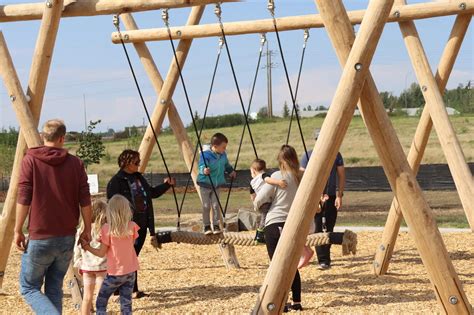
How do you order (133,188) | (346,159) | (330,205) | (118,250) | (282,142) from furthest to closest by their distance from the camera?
(282,142), (346,159), (330,205), (133,188), (118,250)

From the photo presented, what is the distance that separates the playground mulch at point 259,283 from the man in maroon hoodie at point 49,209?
1.65 metres

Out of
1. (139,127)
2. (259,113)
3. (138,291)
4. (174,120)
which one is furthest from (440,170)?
(259,113)

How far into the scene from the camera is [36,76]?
22.6 feet

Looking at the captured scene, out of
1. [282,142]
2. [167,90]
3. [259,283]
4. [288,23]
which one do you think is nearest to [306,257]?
[259,283]

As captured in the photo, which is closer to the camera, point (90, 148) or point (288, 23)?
point (288, 23)

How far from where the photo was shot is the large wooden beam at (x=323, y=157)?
532 centimetres

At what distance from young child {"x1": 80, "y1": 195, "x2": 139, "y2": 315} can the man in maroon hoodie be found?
0.82ft

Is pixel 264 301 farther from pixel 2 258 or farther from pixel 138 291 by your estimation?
pixel 2 258

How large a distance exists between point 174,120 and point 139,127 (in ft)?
85.9

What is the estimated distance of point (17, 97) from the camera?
22.7 feet

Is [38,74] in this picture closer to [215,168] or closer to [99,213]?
[99,213]

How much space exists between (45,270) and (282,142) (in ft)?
86.2

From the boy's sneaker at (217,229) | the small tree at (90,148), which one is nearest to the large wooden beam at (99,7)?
the boy's sneaker at (217,229)

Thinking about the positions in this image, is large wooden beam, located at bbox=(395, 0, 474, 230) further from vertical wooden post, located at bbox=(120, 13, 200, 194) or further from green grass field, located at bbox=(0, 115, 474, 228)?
green grass field, located at bbox=(0, 115, 474, 228)
